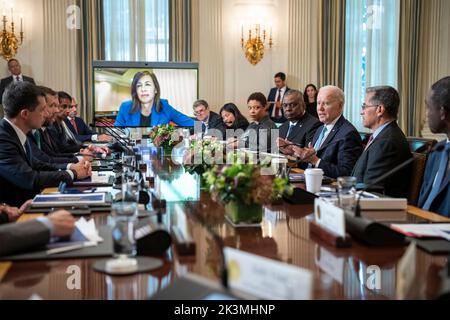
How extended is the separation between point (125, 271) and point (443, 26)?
389 inches

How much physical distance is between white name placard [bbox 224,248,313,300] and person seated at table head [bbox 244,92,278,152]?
4.07 meters

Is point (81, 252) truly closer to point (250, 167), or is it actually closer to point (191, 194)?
point (250, 167)

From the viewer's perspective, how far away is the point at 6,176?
3.17 meters

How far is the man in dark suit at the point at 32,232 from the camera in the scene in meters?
1.58

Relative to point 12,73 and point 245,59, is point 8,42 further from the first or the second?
point 245,59

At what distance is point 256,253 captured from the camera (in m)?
1.60

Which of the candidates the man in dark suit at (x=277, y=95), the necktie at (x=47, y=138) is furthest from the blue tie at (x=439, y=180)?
the man in dark suit at (x=277, y=95)

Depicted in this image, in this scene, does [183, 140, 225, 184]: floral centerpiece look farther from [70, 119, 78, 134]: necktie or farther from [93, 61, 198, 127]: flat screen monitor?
[93, 61, 198, 127]: flat screen monitor

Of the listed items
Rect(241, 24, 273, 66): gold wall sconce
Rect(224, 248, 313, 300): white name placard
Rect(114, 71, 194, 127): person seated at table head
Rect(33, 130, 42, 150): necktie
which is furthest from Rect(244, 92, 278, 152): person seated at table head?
Rect(224, 248, 313, 300): white name placard

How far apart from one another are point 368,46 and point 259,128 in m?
5.15

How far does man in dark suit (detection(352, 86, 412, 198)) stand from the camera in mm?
3221

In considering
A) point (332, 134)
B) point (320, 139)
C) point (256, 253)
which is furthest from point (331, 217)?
point (320, 139)

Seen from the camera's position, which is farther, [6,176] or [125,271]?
[6,176]
